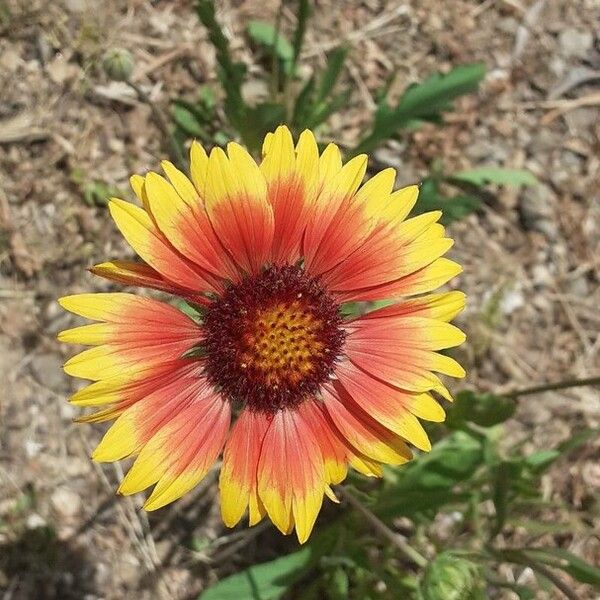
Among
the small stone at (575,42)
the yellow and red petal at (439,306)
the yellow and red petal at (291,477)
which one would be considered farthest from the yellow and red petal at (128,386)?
the small stone at (575,42)

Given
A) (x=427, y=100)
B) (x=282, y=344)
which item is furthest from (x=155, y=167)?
(x=282, y=344)

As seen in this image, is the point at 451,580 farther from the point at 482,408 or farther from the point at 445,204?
the point at 445,204

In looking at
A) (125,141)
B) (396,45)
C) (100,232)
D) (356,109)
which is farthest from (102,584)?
(396,45)

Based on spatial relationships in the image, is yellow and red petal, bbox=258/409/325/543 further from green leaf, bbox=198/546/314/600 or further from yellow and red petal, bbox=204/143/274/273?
green leaf, bbox=198/546/314/600

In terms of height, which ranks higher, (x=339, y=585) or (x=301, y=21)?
(x=301, y=21)

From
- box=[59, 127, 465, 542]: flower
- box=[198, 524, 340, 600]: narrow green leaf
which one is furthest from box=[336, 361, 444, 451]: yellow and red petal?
box=[198, 524, 340, 600]: narrow green leaf

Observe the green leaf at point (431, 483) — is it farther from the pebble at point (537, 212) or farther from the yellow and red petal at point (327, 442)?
the pebble at point (537, 212)

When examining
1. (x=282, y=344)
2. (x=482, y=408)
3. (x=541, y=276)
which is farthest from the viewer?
(x=541, y=276)

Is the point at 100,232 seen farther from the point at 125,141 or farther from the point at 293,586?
the point at 293,586
